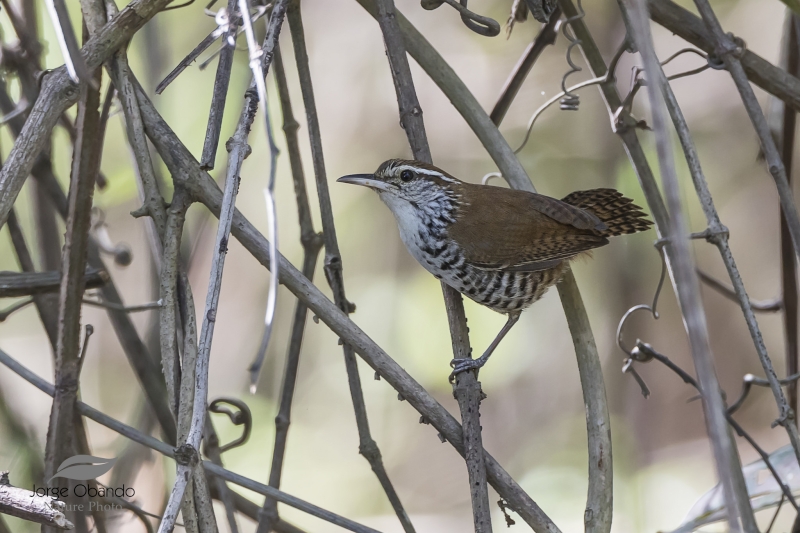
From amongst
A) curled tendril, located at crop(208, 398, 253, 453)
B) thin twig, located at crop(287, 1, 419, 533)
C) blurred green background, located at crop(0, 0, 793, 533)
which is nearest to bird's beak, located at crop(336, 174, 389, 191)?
thin twig, located at crop(287, 1, 419, 533)

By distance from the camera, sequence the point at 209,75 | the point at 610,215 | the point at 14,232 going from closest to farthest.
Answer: the point at 14,232
the point at 610,215
the point at 209,75

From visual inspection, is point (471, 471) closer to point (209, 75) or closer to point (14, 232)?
point (14, 232)

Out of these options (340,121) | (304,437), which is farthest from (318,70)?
(304,437)

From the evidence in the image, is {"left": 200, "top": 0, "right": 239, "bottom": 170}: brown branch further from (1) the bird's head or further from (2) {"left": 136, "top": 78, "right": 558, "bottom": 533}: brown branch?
(1) the bird's head

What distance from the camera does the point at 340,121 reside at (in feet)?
17.3

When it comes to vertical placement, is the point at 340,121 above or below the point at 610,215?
above

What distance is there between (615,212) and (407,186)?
3.15 feet

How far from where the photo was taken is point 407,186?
3.13 m

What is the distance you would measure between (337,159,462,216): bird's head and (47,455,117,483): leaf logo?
1.44 metres

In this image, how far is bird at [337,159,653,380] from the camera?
3.03m

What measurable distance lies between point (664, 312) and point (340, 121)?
107 inches

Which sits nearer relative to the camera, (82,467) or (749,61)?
(82,467)

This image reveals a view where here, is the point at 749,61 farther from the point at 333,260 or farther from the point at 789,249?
the point at 333,260

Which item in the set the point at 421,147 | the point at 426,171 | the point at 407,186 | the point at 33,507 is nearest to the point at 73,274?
the point at 33,507
